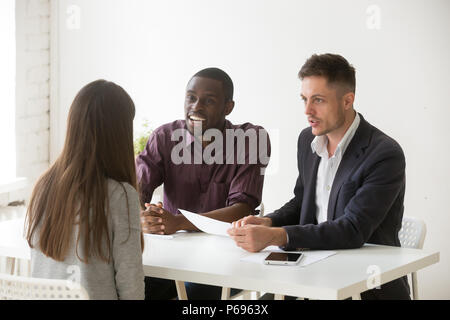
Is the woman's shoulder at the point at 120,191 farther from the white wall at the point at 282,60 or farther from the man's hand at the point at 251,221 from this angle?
the white wall at the point at 282,60

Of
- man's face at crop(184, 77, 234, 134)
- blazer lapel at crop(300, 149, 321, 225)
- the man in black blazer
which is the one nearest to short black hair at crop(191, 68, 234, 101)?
man's face at crop(184, 77, 234, 134)

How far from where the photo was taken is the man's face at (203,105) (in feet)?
9.11

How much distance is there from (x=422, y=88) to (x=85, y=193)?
2.42m

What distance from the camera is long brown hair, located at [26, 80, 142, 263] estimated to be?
5.58 ft

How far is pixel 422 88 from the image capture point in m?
3.55

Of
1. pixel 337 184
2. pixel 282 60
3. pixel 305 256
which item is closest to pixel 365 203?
pixel 337 184

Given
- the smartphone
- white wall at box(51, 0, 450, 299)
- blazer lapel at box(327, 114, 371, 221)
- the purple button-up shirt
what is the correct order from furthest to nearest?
white wall at box(51, 0, 450, 299) → the purple button-up shirt → blazer lapel at box(327, 114, 371, 221) → the smartphone

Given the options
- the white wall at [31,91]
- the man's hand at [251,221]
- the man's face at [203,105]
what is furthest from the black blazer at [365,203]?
the white wall at [31,91]

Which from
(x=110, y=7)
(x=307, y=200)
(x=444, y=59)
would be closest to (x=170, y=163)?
(x=307, y=200)

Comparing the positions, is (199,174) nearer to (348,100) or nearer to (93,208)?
(348,100)

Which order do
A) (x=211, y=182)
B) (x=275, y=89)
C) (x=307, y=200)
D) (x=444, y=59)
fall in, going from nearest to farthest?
(x=307, y=200) < (x=211, y=182) < (x=444, y=59) < (x=275, y=89)

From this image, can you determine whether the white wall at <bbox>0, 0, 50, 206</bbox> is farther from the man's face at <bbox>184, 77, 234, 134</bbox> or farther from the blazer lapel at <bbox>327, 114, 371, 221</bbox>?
the blazer lapel at <bbox>327, 114, 371, 221</bbox>

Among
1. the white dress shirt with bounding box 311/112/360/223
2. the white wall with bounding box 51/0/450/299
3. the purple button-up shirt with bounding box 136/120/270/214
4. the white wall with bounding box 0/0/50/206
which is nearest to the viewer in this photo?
the white dress shirt with bounding box 311/112/360/223
